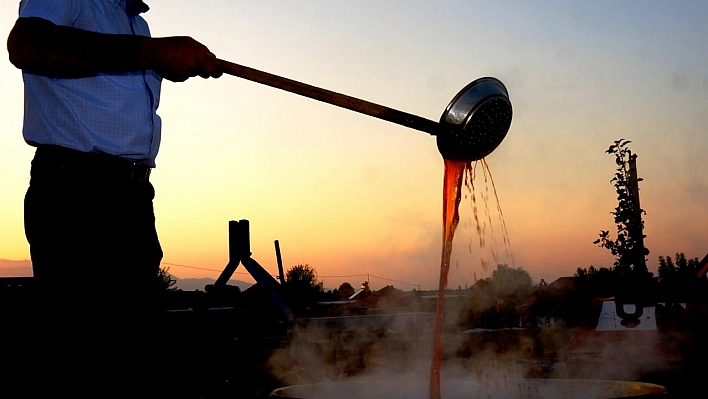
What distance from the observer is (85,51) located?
68.6 inches

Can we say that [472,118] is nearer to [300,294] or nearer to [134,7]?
[134,7]

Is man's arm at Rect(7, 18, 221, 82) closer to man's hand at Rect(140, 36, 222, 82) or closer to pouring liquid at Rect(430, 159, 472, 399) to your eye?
man's hand at Rect(140, 36, 222, 82)

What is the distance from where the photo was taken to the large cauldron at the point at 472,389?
7.92 ft

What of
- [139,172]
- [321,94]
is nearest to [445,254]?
[321,94]

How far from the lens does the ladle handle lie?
6.91ft

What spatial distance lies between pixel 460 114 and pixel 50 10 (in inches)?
59.1

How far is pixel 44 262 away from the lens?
176 cm

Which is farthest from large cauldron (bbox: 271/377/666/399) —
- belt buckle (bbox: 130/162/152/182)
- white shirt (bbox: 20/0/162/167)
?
white shirt (bbox: 20/0/162/167)

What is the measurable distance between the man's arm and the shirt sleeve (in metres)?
0.03

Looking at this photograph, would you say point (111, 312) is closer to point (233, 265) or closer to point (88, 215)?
point (88, 215)

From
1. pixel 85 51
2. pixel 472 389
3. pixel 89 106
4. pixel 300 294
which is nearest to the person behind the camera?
pixel 85 51

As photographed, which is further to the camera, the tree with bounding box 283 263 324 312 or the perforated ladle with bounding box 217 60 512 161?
the tree with bounding box 283 263 324 312

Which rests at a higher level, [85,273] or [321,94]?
[321,94]

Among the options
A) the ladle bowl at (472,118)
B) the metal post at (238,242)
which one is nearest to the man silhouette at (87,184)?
the ladle bowl at (472,118)
